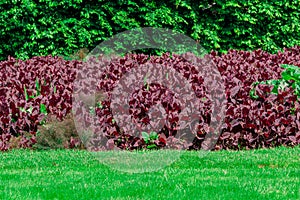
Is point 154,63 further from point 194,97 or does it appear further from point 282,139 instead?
point 282,139

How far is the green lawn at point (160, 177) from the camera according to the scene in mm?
5398

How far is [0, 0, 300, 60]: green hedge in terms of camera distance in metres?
13.9

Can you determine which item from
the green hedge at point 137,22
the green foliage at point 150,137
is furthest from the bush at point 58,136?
the green hedge at point 137,22

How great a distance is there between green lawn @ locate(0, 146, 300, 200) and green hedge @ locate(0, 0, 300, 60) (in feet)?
20.9

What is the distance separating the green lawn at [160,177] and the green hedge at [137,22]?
20.9ft

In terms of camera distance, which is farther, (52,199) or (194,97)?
(194,97)

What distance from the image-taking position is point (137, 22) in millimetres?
14297

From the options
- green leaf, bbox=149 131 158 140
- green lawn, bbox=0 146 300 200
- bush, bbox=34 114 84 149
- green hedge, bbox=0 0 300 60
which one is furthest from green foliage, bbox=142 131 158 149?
green hedge, bbox=0 0 300 60

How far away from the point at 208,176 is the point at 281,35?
976 centimetres

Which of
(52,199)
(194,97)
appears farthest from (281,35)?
(52,199)

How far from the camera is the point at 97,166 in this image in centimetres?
699

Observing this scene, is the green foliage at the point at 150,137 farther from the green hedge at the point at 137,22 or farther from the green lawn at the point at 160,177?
the green hedge at the point at 137,22

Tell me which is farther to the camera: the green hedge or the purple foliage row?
the green hedge

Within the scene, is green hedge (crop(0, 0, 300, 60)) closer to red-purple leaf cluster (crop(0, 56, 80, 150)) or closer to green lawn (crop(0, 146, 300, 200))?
red-purple leaf cluster (crop(0, 56, 80, 150))
